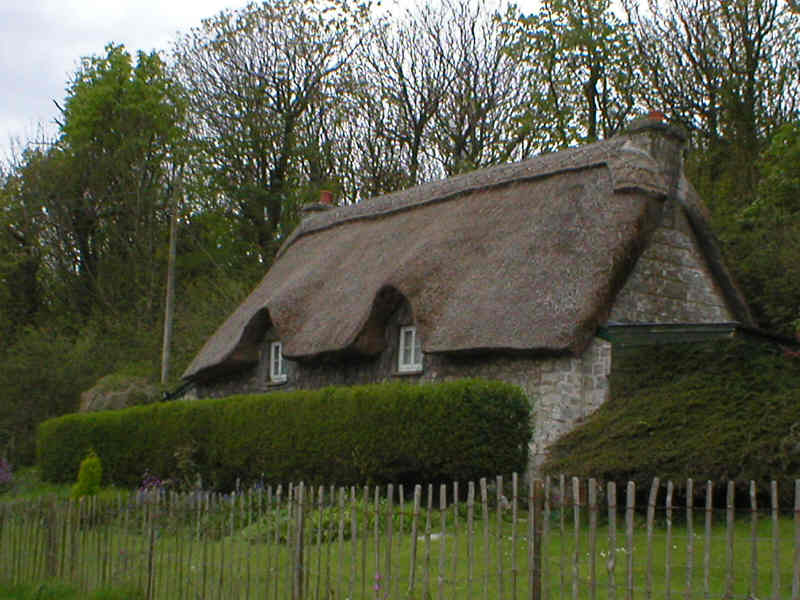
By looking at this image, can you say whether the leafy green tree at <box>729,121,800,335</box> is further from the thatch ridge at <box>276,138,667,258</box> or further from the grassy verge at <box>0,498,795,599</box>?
the grassy verge at <box>0,498,795,599</box>

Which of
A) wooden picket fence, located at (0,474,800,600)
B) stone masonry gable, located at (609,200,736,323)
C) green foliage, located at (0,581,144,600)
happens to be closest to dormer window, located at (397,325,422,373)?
stone masonry gable, located at (609,200,736,323)

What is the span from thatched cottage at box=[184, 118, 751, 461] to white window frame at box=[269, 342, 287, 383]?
36 millimetres

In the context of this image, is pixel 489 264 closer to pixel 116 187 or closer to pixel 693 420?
pixel 693 420

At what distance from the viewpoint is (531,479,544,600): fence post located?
6484 mm

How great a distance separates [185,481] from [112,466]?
3162mm

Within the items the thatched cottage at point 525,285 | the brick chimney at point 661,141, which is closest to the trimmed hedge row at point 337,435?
the thatched cottage at point 525,285

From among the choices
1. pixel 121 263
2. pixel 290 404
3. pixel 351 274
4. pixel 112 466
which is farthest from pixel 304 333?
pixel 121 263

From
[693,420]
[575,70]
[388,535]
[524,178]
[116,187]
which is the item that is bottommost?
[388,535]

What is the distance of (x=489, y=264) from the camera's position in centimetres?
1761

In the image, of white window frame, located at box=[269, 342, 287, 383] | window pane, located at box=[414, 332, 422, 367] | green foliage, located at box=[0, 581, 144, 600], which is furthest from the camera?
white window frame, located at box=[269, 342, 287, 383]

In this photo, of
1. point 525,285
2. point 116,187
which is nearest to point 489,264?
point 525,285

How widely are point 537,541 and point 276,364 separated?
1590 centimetres

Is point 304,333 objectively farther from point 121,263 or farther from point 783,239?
point 121,263

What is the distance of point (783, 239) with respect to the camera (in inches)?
791
